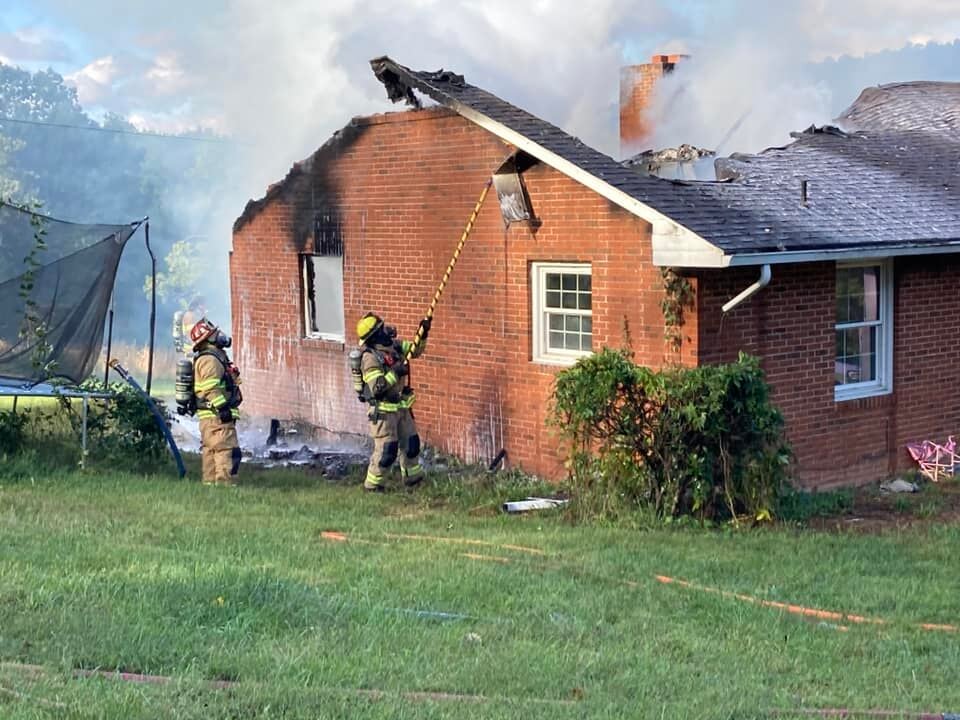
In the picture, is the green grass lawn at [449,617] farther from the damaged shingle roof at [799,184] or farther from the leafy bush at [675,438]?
the damaged shingle roof at [799,184]

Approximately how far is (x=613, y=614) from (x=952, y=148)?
10.4 m

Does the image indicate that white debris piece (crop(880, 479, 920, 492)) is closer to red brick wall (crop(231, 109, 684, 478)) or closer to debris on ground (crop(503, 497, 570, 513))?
red brick wall (crop(231, 109, 684, 478))

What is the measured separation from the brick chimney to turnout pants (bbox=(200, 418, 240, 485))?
8.22m

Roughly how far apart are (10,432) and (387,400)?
3.83 meters

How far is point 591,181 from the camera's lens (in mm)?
11594

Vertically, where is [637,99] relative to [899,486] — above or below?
above

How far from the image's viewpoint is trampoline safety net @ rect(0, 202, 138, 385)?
40.6 feet

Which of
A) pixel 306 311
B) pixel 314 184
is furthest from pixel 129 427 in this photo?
pixel 314 184

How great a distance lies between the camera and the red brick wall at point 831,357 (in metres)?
11.6

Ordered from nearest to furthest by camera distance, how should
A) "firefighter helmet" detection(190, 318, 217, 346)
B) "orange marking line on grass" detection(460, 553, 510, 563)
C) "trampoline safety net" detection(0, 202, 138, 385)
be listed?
"orange marking line on grass" detection(460, 553, 510, 563)
"firefighter helmet" detection(190, 318, 217, 346)
"trampoline safety net" detection(0, 202, 138, 385)

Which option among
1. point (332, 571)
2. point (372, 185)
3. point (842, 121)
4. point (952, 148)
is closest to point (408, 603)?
point (332, 571)

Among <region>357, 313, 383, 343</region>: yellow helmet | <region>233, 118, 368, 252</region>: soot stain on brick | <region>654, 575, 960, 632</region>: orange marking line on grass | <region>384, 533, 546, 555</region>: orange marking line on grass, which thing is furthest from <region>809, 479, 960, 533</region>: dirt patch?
<region>233, 118, 368, 252</region>: soot stain on brick

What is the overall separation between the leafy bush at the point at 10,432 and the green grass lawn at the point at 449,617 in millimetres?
2414

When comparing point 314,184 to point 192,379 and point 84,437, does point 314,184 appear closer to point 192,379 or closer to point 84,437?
point 192,379
